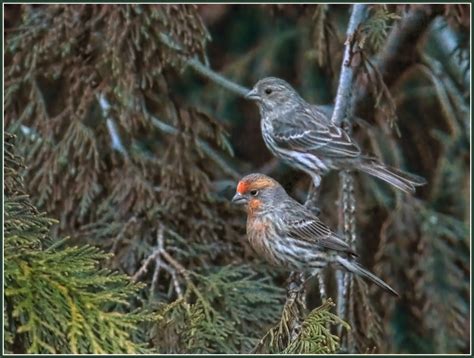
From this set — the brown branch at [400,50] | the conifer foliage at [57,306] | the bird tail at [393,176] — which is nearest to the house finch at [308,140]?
the bird tail at [393,176]

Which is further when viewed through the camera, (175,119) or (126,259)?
(175,119)

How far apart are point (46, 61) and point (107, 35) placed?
0.56 meters

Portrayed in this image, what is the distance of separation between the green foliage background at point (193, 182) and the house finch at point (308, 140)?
0.33 metres

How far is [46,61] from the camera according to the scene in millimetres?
6703

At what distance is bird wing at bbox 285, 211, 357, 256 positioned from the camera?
569 cm

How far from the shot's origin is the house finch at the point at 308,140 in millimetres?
6492

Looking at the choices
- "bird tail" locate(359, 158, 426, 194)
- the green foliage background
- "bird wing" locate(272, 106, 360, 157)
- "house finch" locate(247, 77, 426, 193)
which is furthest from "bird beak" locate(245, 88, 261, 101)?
"bird tail" locate(359, 158, 426, 194)

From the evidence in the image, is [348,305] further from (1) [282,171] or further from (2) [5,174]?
(2) [5,174]

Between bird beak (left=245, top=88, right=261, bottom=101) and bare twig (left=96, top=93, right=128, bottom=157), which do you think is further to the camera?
bird beak (left=245, top=88, right=261, bottom=101)

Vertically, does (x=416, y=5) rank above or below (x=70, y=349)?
above

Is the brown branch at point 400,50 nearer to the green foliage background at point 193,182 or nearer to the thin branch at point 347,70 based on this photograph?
the green foliage background at point 193,182

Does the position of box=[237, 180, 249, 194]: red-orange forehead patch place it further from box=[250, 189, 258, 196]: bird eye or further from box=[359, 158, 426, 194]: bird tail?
box=[359, 158, 426, 194]: bird tail

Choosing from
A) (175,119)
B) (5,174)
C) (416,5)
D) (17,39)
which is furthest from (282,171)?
(5,174)

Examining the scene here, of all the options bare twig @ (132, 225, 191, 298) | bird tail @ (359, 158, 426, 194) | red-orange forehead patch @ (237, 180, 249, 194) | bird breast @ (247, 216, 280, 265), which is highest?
bird tail @ (359, 158, 426, 194)
